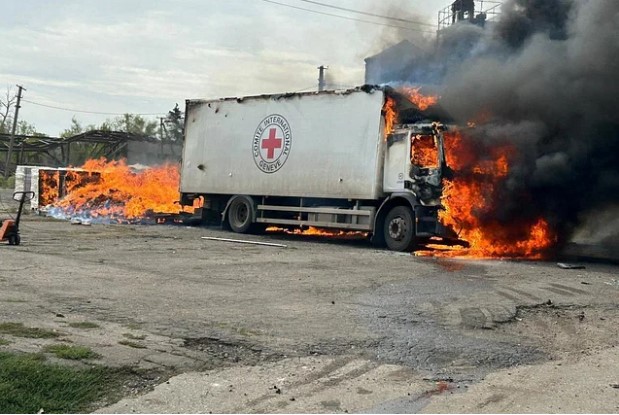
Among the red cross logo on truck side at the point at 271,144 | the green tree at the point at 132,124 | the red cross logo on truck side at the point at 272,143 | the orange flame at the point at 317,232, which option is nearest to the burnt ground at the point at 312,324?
the orange flame at the point at 317,232

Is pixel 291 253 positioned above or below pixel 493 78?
below

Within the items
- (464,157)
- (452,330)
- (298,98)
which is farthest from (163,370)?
(298,98)

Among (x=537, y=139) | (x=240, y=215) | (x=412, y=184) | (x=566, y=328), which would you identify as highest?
(x=537, y=139)

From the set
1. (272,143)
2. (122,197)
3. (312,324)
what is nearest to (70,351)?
(312,324)

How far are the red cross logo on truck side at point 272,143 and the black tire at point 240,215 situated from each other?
1256mm

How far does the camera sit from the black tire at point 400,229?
13.9 metres

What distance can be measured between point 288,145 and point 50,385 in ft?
42.6

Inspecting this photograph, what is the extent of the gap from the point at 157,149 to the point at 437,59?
29399 millimetres

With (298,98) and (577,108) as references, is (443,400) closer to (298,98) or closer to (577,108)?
(577,108)

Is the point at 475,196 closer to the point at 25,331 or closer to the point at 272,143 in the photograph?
the point at 272,143

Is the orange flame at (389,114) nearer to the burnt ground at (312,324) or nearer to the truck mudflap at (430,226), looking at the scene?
the truck mudflap at (430,226)

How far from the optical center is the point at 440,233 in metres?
13.2

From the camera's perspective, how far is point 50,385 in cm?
416

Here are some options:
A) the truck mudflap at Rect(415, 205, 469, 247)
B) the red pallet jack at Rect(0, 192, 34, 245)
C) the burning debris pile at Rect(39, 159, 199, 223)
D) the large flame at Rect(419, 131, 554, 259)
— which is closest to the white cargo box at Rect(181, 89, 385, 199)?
the truck mudflap at Rect(415, 205, 469, 247)
